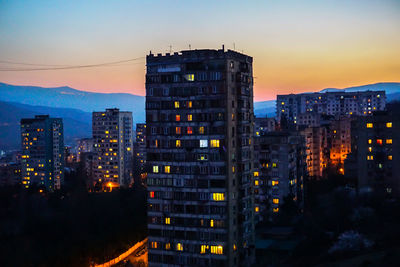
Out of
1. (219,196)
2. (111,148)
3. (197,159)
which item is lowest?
(219,196)

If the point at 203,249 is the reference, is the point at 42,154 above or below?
above

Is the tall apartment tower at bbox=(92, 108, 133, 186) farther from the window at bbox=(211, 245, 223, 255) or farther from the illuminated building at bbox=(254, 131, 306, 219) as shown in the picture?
the window at bbox=(211, 245, 223, 255)

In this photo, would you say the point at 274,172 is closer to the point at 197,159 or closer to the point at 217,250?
the point at 197,159

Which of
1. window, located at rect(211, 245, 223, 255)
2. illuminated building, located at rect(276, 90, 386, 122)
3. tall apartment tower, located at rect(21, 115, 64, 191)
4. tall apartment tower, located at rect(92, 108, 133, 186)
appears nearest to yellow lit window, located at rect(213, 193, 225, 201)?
window, located at rect(211, 245, 223, 255)

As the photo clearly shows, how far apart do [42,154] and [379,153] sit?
55383 mm

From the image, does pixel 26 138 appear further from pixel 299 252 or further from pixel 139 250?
pixel 299 252

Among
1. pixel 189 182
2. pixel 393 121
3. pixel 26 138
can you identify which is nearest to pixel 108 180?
pixel 26 138

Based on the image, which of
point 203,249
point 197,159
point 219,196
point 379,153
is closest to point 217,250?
point 203,249

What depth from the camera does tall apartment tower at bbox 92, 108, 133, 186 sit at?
8875cm

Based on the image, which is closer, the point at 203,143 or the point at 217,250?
the point at 217,250

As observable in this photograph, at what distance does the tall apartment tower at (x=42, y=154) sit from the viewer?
81625 mm

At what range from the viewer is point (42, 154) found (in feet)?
270

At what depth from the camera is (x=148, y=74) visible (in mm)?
32625

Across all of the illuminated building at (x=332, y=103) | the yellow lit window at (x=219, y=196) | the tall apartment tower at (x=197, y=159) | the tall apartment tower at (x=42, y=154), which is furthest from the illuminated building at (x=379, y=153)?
the illuminated building at (x=332, y=103)
